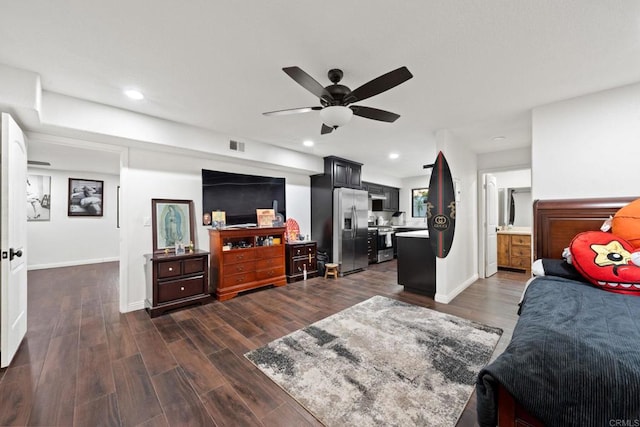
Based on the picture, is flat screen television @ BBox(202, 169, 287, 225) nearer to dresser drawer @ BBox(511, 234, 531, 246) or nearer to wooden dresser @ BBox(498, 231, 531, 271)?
wooden dresser @ BBox(498, 231, 531, 271)

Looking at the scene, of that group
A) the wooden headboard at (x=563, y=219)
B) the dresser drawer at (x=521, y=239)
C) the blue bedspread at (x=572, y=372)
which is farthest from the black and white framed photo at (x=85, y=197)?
the dresser drawer at (x=521, y=239)

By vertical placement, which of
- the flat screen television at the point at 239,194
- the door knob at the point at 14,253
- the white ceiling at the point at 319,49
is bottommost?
the door knob at the point at 14,253

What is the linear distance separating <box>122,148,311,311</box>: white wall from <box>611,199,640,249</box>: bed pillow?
15.5 ft

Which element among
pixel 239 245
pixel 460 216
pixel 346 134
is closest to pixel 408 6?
pixel 346 134

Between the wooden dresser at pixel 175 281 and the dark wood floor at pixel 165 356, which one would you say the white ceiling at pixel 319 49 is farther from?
the dark wood floor at pixel 165 356

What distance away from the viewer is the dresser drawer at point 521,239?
5118 mm

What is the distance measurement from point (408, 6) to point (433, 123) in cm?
213

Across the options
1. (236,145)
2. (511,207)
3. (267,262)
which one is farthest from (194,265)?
(511,207)

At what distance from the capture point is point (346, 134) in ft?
12.6

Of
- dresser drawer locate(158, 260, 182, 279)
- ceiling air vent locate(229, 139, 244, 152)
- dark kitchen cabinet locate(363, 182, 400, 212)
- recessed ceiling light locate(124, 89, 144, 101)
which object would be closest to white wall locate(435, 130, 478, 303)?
dark kitchen cabinet locate(363, 182, 400, 212)

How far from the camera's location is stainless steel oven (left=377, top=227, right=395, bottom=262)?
21.2 feet

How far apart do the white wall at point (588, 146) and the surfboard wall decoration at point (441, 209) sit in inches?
39.5

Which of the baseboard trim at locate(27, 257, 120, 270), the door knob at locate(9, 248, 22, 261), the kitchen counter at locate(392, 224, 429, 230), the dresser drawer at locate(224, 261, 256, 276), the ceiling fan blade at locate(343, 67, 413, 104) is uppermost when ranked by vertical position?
the ceiling fan blade at locate(343, 67, 413, 104)

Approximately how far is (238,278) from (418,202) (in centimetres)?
591
